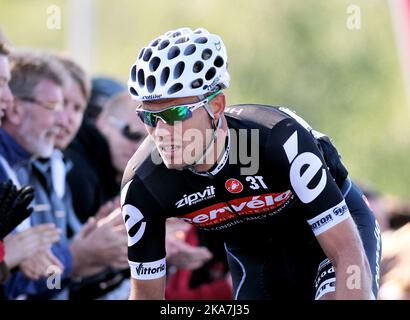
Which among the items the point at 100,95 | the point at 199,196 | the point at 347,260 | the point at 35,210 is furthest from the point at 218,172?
Answer: the point at 100,95

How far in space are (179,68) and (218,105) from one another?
32 centimetres

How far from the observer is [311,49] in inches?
719

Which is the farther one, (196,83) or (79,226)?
(79,226)

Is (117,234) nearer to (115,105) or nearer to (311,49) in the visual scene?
(115,105)

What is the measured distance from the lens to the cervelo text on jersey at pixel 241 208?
588cm

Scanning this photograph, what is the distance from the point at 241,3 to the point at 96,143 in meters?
10.5

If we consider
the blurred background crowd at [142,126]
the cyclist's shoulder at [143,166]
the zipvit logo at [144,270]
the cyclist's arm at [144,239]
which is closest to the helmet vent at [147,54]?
the cyclist's shoulder at [143,166]

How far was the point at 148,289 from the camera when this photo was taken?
230 inches

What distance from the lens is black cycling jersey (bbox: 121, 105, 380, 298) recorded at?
18.2 ft

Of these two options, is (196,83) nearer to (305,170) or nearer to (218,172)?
(218,172)

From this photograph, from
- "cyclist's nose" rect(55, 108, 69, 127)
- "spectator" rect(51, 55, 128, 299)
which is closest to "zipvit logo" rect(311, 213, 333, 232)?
"spectator" rect(51, 55, 128, 299)

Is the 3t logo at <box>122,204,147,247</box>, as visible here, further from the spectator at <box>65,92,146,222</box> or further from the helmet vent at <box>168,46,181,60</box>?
the spectator at <box>65,92,146,222</box>
